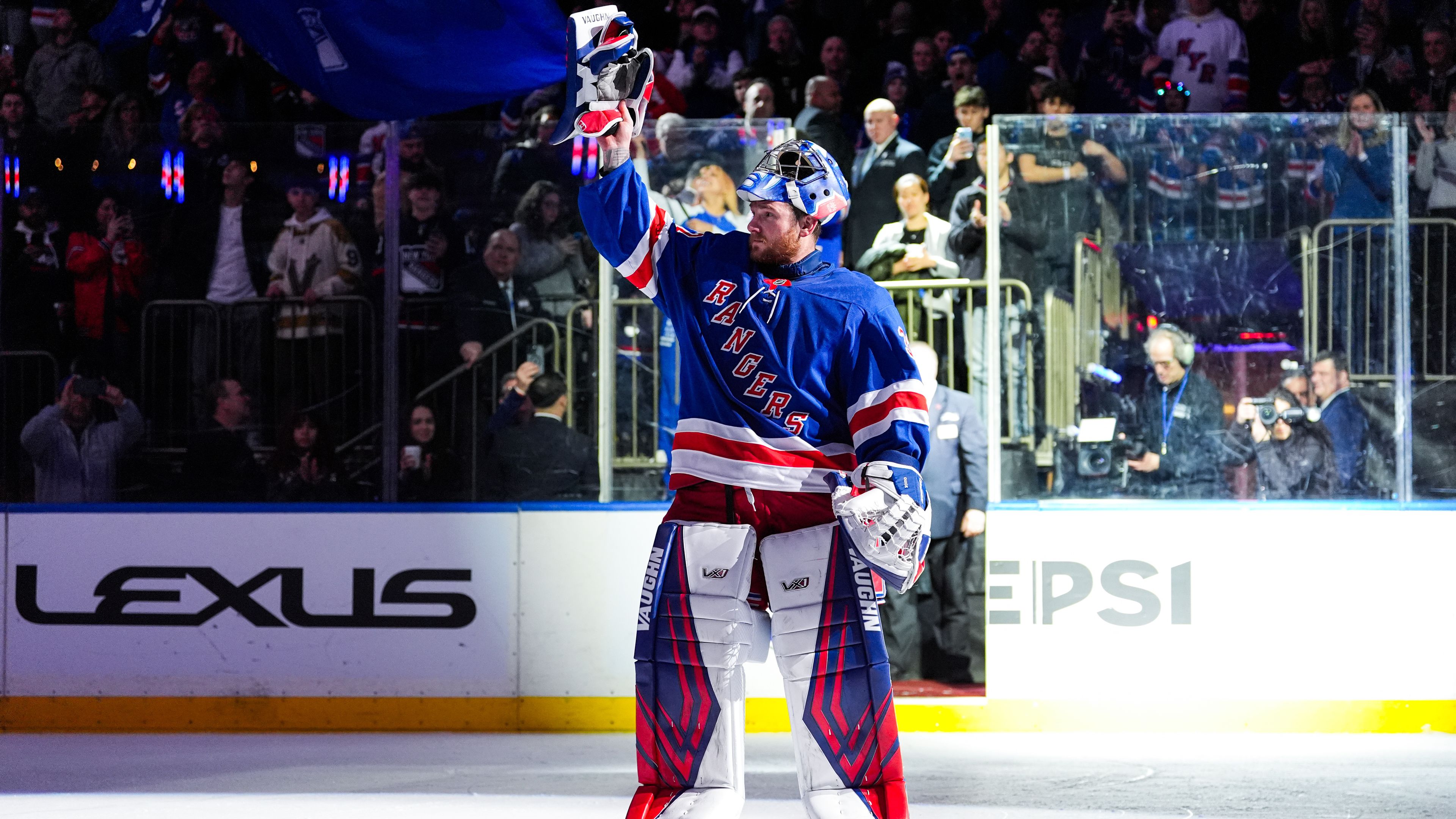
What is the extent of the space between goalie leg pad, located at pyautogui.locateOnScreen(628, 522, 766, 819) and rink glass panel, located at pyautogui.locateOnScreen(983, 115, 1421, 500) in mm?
3351

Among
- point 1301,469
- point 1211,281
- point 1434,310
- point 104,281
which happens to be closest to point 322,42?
point 104,281

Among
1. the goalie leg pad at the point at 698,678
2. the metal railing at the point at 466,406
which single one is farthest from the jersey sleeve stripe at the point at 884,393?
the metal railing at the point at 466,406

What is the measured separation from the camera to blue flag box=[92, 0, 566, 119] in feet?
21.1

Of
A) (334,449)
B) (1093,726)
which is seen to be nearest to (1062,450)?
(1093,726)

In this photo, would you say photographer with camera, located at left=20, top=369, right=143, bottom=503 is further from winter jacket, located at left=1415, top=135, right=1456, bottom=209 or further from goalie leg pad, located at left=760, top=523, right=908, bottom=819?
winter jacket, located at left=1415, top=135, right=1456, bottom=209

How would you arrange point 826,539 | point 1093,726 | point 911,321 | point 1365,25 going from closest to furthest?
point 826,539, point 1093,726, point 911,321, point 1365,25

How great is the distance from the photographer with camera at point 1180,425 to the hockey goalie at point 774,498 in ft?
10.7

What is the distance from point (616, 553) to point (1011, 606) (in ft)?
5.34

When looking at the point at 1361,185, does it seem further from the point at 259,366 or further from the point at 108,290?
the point at 108,290

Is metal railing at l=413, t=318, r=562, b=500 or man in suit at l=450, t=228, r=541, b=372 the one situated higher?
man in suit at l=450, t=228, r=541, b=372

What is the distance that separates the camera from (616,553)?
6035 millimetres

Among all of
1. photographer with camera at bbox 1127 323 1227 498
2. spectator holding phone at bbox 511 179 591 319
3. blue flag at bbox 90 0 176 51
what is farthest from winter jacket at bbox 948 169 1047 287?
blue flag at bbox 90 0 176 51

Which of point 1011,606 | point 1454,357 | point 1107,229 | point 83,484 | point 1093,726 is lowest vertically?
point 1093,726

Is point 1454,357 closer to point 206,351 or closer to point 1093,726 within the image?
point 1093,726
